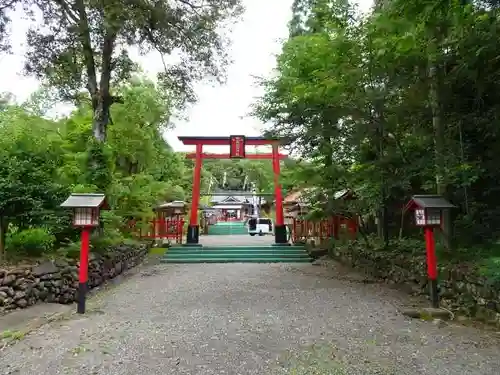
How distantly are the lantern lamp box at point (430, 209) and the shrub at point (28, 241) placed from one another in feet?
19.8

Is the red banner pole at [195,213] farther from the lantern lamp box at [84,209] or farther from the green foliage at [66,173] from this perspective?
the lantern lamp box at [84,209]

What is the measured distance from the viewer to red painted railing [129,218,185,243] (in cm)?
1578

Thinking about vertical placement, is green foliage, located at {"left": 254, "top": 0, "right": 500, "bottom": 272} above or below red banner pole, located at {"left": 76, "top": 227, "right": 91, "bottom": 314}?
above

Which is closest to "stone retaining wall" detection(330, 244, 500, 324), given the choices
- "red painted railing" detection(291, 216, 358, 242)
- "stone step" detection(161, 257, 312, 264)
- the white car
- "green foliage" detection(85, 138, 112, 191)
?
"stone step" detection(161, 257, 312, 264)

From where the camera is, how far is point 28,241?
6.69 metres

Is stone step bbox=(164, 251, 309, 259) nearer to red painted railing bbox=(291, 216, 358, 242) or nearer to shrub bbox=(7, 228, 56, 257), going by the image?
red painted railing bbox=(291, 216, 358, 242)

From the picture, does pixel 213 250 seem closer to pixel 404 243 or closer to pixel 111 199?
pixel 111 199

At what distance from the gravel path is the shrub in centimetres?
134

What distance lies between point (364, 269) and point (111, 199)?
6.38 m

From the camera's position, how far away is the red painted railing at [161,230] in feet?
51.8

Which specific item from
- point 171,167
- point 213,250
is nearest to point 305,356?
point 213,250

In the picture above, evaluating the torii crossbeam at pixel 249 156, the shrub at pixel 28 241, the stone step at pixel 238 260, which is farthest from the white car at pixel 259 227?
the shrub at pixel 28 241

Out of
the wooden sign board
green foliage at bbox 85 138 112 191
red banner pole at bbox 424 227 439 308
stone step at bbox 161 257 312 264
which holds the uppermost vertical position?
the wooden sign board

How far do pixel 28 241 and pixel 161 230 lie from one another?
31.9 feet
